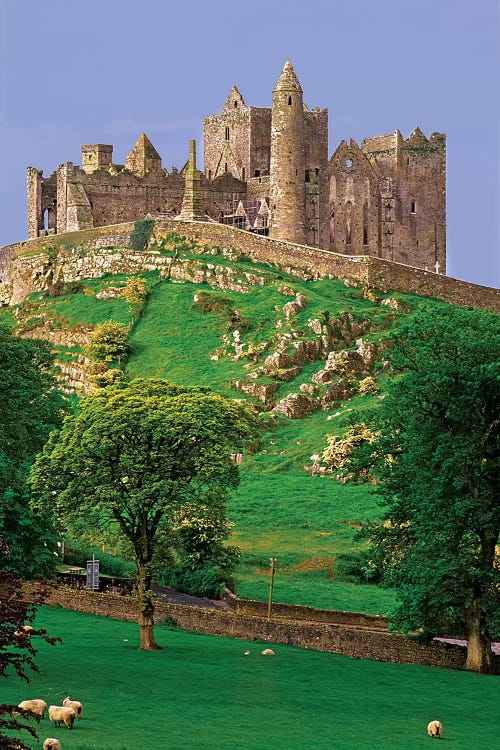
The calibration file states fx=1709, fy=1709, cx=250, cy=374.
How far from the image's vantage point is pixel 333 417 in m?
93.3

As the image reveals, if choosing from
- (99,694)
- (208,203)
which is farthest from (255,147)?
(99,694)

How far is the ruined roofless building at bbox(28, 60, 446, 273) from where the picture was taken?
365ft

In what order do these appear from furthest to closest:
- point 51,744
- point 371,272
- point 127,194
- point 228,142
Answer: point 228,142
point 127,194
point 371,272
point 51,744

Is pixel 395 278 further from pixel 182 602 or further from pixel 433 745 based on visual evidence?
pixel 433 745

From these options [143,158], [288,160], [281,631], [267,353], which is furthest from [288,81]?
[281,631]

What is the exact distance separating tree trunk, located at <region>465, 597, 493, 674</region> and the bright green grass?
1.30 metres

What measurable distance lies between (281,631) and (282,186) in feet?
186

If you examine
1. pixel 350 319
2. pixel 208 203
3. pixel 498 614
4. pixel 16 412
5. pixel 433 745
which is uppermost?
pixel 208 203

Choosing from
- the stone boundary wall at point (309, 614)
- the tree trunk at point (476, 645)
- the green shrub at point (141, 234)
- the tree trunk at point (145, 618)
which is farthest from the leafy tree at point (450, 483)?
the green shrub at point (141, 234)

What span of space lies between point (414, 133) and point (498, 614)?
71772 mm

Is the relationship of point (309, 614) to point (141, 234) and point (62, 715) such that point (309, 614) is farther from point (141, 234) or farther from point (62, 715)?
point (141, 234)

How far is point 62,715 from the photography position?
1531 inches

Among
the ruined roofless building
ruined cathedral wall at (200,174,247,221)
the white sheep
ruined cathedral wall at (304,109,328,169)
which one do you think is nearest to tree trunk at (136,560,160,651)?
the white sheep

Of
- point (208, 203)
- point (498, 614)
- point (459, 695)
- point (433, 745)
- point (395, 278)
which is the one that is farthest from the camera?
point (208, 203)
